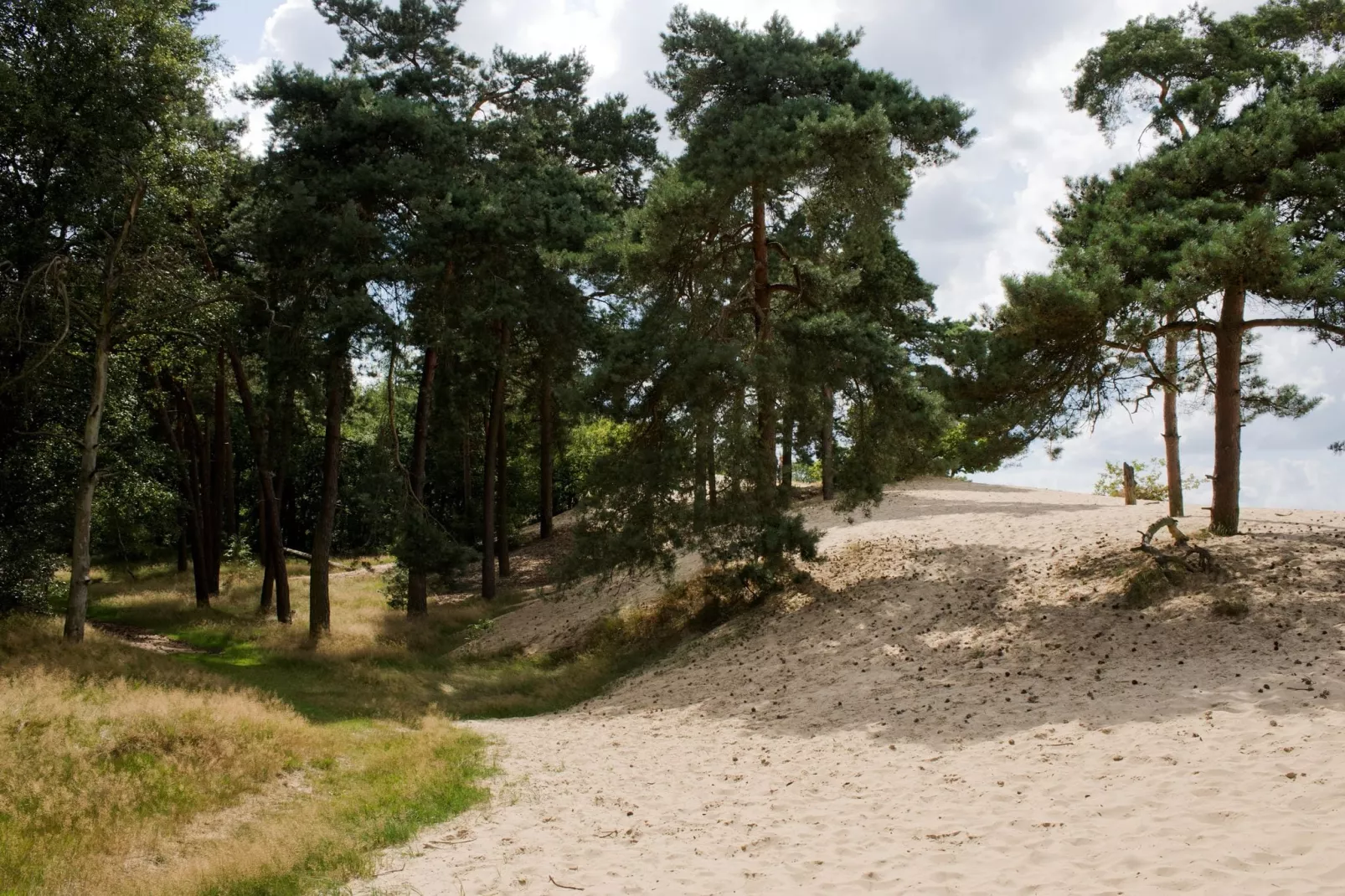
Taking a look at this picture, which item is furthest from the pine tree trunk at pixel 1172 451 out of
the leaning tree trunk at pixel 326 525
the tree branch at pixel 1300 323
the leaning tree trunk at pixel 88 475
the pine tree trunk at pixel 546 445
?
the leaning tree trunk at pixel 88 475

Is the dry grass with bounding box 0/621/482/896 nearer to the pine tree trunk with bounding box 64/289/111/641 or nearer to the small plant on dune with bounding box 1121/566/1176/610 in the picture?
the pine tree trunk with bounding box 64/289/111/641

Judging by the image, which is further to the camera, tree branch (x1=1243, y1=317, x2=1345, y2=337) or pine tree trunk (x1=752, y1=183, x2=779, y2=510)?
pine tree trunk (x1=752, y1=183, x2=779, y2=510)

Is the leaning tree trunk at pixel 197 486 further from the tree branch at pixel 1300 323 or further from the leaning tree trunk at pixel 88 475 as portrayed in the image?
the tree branch at pixel 1300 323

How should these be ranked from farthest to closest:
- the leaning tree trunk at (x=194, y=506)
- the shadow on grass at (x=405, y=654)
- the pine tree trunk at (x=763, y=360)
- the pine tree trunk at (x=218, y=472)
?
the pine tree trunk at (x=218, y=472), the leaning tree trunk at (x=194, y=506), the pine tree trunk at (x=763, y=360), the shadow on grass at (x=405, y=654)

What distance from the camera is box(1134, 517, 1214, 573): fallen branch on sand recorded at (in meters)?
15.9

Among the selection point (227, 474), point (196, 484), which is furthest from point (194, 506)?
point (227, 474)

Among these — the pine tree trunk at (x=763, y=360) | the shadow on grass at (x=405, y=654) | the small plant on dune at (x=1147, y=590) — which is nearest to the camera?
the small plant on dune at (x=1147, y=590)

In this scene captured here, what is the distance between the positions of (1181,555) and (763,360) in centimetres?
807

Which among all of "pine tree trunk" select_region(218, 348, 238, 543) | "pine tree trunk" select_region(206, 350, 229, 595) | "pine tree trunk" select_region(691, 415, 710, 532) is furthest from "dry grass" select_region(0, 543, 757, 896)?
→ "pine tree trunk" select_region(206, 350, 229, 595)

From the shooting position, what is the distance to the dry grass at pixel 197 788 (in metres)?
8.83

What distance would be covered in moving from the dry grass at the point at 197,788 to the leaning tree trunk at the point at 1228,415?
14132 mm

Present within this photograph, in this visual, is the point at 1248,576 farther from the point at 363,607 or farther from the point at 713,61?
the point at 363,607

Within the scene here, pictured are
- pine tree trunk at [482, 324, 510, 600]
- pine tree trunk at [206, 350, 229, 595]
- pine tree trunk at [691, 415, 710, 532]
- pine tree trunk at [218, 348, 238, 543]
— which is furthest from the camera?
pine tree trunk at [218, 348, 238, 543]

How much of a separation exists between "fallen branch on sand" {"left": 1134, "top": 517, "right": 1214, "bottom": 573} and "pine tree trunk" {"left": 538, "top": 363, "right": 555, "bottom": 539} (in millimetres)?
15861
